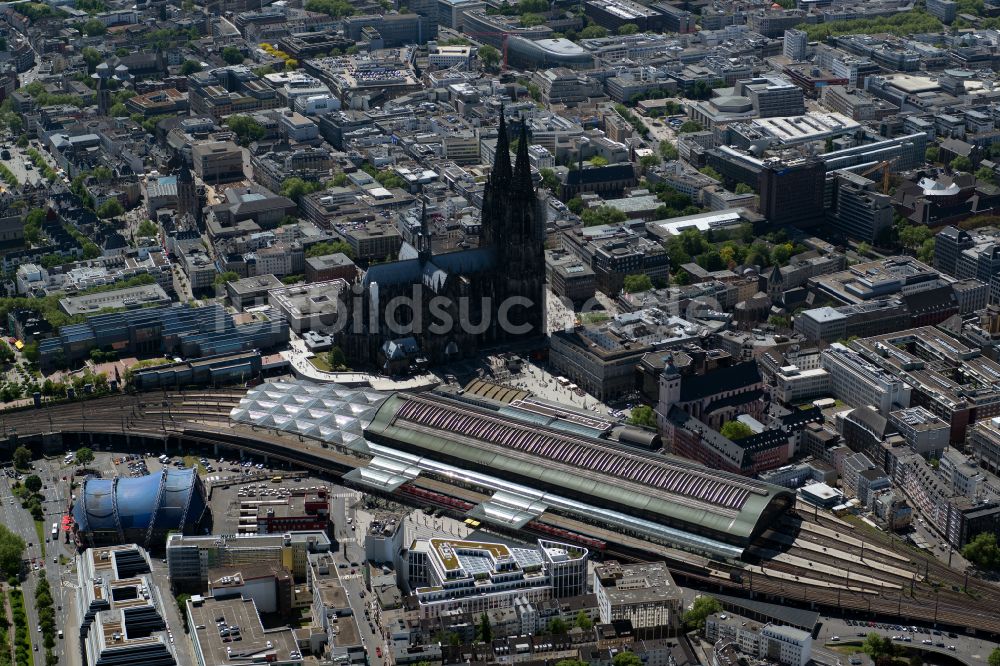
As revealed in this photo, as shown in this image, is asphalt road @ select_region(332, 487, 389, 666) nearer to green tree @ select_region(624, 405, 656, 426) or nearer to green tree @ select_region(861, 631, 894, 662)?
green tree @ select_region(624, 405, 656, 426)

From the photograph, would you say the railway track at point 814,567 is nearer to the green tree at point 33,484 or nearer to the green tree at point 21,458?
the green tree at point 33,484

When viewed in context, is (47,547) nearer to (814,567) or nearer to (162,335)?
(162,335)

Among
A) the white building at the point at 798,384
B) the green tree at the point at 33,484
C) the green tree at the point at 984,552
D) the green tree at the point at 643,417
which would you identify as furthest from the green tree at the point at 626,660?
the green tree at the point at 33,484

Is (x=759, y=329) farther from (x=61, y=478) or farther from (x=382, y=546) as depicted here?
(x=61, y=478)

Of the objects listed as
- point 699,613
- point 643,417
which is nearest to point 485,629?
point 699,613

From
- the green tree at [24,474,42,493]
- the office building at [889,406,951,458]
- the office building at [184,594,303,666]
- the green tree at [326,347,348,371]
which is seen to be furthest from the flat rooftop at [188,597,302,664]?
the office building at [889,406,951,458]
